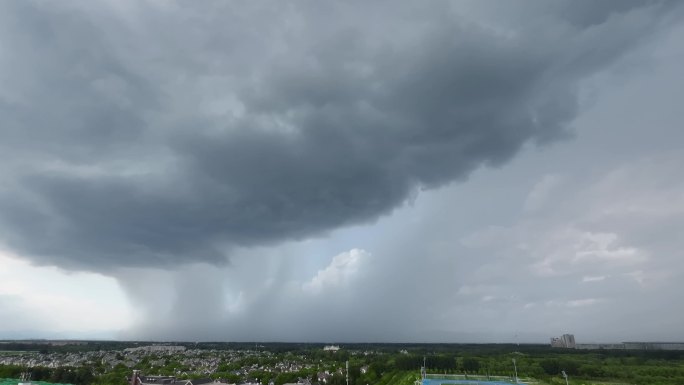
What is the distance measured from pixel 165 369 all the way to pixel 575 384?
3951 inches

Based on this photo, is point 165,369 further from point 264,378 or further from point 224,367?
point 264,378

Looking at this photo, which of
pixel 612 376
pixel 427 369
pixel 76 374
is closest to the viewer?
pixel 76 374

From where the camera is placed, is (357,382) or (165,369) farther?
(165,369)

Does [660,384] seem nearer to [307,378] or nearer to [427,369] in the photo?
[427,369]

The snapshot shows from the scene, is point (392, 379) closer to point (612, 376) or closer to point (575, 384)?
point (575, 384)

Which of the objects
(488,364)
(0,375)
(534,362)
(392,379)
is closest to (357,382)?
(392,379)

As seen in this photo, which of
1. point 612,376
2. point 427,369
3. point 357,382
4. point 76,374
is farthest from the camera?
point 427,369

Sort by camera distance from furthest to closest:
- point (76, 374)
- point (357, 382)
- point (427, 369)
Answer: point (427, 369), point (76, 374), point (357, 382)

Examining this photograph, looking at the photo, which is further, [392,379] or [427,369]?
[427,369]

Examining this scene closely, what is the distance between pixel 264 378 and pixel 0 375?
194ft

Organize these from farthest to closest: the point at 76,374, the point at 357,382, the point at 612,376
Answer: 1. the point at 612,376
2. the point at 76,374
3. the point at 357,382

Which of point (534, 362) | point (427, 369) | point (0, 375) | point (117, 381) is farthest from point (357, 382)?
point (0, 375)

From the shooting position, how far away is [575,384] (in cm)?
8788

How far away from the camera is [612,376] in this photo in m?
104
